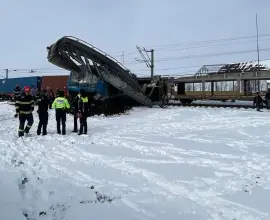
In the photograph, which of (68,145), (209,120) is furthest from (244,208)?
(209,120)

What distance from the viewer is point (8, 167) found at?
22.6ft

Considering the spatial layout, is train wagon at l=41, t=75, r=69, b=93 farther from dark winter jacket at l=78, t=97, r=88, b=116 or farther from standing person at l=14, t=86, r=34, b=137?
standing person at l=14, t=86, r=34, b=137

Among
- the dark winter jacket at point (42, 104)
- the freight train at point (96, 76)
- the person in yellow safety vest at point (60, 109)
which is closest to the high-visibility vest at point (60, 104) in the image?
the person in yellow safety vest at point (60, 109)

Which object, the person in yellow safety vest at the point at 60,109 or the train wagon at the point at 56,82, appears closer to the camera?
the person in yellow safety vest at the point at 60,109

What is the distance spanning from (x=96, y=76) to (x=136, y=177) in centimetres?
1529

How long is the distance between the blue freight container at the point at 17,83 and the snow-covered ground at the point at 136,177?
22471 millimetres

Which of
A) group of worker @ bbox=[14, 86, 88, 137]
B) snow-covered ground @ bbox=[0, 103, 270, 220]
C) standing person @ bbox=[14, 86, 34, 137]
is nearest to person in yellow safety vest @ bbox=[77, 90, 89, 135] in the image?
group of worker @ bbox=[14, 86, 88, 137]

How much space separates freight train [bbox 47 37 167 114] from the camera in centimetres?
2011

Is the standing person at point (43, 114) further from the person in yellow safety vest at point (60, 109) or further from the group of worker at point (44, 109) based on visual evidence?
the person in yellow safety vest at point (60, 109)

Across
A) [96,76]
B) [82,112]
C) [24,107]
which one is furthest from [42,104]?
[96,76]

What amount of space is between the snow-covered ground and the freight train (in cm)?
940

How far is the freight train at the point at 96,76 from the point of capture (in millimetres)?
20109

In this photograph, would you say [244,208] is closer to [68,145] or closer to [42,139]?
[68,145]

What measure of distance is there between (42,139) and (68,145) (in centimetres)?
135
